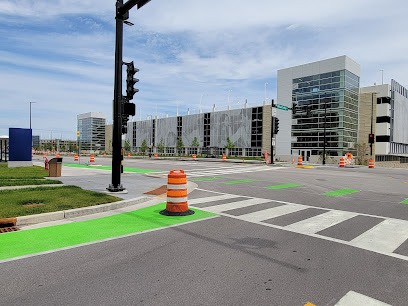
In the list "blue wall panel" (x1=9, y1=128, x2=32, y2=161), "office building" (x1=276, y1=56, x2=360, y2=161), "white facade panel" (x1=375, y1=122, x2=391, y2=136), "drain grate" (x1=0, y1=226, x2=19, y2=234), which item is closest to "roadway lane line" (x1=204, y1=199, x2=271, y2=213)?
"drain grate" (x1=0, y1=226, x2=19, y2=234)

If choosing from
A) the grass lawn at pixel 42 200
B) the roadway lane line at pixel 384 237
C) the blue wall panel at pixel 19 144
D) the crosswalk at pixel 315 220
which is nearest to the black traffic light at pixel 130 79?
the grass lawn at pixel 42 200

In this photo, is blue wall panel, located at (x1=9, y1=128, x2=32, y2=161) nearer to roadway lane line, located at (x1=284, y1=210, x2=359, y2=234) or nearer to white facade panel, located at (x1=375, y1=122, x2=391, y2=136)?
roadway lane line, located at (x1=284, y1=210, x2=359, y2=234)

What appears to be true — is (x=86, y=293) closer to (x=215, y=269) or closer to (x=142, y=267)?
(x=142, y=267)

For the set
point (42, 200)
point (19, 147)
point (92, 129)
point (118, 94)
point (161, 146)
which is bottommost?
point (42, 200)

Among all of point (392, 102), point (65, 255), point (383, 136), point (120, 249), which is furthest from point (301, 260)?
point (392, 102)

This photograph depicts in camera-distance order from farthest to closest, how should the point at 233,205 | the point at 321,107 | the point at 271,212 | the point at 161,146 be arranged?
1. the point at 161,146
2. the point at 321,107
3. the point at 233,205
4. the point at 271,212

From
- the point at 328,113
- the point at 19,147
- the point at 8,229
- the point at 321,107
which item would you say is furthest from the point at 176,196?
the point at 321,107

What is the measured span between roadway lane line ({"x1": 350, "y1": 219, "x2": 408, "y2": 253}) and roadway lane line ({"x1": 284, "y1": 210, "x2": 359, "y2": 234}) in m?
0.80

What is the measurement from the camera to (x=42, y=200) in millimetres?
8305

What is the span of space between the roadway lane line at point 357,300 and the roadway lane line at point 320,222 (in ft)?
8.37

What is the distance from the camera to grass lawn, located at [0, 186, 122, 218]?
698cm

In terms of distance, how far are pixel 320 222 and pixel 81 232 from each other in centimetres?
536

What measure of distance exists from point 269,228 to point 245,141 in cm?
6482

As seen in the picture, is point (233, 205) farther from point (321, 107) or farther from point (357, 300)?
point (321, 107)
